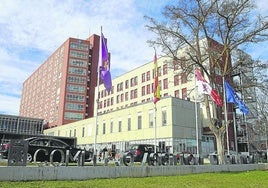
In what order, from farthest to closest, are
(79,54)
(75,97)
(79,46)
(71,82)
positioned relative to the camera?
(79,46) → (79,54) → (71,82) → (75,97)

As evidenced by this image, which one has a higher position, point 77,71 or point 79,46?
point 79,46

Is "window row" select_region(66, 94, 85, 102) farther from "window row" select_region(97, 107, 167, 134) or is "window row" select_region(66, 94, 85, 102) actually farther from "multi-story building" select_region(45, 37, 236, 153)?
"window row" select_region(97, 107, 167, 134)

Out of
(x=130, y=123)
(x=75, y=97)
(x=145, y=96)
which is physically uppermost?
(x=75, y=97)

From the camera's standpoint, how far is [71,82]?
3752 inches

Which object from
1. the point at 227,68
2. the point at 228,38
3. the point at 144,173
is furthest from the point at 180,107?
the point at 144,173

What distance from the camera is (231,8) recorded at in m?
24.8

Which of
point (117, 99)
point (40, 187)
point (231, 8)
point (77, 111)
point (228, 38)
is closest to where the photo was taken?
point (40, 187)

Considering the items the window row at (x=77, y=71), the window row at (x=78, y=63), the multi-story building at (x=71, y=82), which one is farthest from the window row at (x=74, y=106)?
the window row at (x=78, y=63)

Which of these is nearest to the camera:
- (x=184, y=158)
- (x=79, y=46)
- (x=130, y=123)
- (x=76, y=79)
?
(x=184, y=158)

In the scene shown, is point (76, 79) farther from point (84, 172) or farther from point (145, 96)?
point (84, 172)

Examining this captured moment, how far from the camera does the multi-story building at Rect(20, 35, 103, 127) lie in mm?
93250

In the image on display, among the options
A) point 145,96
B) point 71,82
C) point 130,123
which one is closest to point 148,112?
point 130,123

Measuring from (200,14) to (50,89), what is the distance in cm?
8886

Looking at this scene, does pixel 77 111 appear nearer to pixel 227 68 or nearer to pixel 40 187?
pixel 227 68
